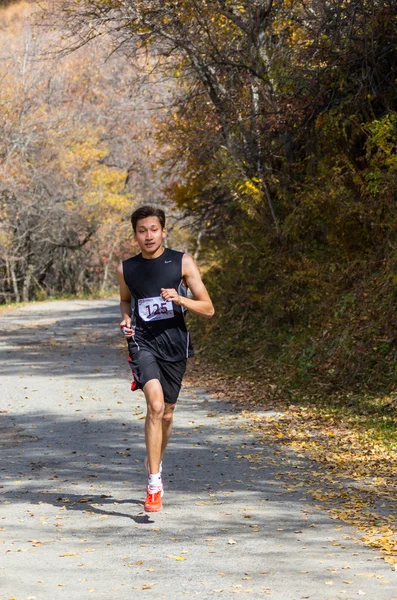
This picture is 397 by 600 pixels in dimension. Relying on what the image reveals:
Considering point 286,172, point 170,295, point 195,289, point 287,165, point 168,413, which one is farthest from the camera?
point 286,172

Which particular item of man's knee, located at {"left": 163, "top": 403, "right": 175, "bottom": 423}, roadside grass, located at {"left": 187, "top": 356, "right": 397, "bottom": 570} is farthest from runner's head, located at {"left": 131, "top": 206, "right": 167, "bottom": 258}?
roadside grass, located at {"left": 187, "top": 356, "right": 397, "bottom": 570}

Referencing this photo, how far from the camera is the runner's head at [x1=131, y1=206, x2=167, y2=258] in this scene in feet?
24.1

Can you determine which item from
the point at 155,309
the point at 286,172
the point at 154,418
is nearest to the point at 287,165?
the point at 286,172

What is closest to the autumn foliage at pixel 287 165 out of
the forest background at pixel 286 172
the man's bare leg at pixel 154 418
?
the forest background at pixel 286 172

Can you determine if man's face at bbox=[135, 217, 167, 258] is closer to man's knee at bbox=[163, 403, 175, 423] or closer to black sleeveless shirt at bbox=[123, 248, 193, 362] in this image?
black sleeveless shirt at bbox=[123, 248, 193, 362]

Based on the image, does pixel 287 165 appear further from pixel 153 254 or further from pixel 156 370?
pixel 156 370

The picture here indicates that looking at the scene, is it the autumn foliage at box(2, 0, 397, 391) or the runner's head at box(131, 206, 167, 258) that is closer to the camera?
the runner's head at box(131, 206, 167, 258)

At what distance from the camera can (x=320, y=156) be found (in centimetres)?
1711

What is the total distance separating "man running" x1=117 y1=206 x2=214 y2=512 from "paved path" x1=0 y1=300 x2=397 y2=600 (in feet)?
1.76

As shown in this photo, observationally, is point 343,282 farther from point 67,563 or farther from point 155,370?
point 67,563

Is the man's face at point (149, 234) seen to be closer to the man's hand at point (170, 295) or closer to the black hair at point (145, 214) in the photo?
the black hair at point (145, 214)

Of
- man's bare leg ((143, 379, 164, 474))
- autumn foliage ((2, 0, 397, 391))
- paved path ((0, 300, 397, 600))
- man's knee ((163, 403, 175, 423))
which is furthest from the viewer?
autumn foliage ((2, 0, 397, 391))

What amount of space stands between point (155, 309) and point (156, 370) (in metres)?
A: 0.43

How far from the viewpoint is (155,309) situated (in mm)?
7375
